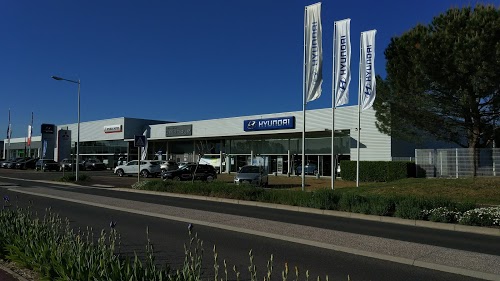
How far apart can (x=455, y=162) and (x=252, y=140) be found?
2284 centimetres

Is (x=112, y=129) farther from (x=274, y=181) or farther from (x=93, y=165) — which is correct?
(x=274, y=181)

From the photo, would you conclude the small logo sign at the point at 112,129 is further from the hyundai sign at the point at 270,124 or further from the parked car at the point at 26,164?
the hyundai sign at the point at 270,124

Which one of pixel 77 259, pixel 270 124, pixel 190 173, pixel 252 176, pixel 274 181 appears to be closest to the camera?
pixel 77 259

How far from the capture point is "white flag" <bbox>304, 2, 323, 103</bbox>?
70.6 feet

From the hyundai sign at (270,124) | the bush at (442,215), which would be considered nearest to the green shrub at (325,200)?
the bush at (442,215)

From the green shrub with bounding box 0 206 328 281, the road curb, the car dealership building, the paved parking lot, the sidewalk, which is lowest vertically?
the road curb

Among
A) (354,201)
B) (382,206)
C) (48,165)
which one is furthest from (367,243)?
(48,165)

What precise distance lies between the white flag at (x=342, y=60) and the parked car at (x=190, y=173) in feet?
43.8

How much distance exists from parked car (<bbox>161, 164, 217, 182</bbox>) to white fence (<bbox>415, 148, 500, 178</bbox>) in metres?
15.4

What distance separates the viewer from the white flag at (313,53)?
2152cm

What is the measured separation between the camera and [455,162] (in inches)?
1155

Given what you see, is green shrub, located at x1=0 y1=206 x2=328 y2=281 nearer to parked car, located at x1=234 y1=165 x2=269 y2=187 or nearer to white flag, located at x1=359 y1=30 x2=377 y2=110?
white flag, located at x1=359 y1=30 x2=377 y2=110

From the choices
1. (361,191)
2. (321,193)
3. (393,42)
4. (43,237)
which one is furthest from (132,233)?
(393,42)

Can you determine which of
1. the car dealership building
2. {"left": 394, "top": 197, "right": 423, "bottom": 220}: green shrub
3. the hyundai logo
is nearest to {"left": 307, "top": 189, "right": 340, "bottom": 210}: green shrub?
{"left": 394, "top": 197, "right": 423, "bottom": 220}: green shrub
